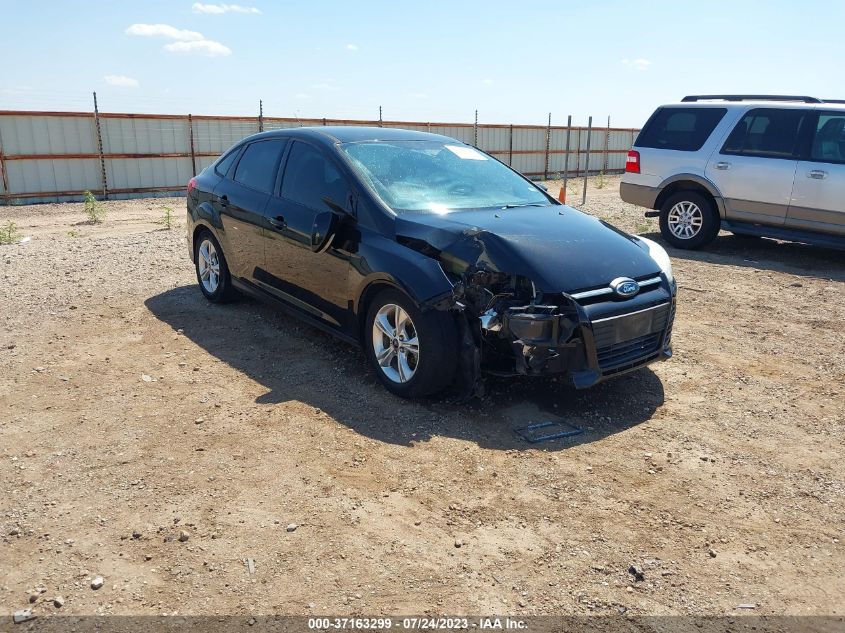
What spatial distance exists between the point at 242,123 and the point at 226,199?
50.2 feet

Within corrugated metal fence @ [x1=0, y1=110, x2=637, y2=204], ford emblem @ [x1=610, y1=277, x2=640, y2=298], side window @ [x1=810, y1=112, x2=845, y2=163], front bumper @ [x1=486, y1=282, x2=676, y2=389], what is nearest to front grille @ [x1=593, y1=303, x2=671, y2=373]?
front bumper @ [x1=486, y1=282, x2=676, y2=389]

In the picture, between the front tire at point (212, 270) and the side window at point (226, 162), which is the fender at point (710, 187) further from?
the front tire at point (212, 270)

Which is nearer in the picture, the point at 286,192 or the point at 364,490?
the point at 364,490

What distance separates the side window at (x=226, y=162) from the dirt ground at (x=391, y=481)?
145 centimetres

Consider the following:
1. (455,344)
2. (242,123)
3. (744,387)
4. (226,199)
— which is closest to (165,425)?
(455,344)

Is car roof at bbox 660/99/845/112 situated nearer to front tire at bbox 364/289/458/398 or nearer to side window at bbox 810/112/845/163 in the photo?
side window at bbox 810/112/845/163

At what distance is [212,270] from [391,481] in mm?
3898

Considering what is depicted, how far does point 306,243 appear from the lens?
5.16m

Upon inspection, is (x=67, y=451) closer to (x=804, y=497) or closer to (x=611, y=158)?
(x=804, y=497)

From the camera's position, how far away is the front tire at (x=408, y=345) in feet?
13.8

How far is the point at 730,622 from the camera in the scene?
263 cm

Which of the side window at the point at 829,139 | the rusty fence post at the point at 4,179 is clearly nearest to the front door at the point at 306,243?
the side window at the point at 829,139

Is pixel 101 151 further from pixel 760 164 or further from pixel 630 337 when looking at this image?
pixel 630 337

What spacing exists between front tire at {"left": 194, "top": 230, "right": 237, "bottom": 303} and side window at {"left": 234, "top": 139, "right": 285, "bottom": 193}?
0.76 metres
